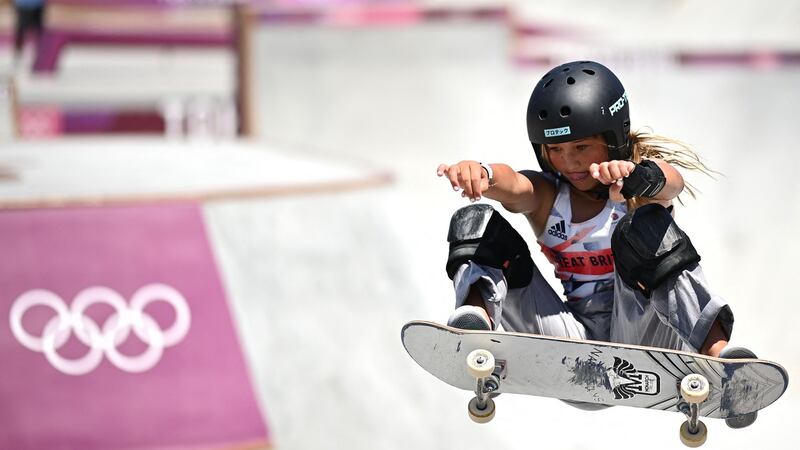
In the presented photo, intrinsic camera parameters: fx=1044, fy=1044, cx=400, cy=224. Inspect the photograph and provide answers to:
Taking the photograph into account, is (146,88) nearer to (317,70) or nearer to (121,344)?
(317,70)

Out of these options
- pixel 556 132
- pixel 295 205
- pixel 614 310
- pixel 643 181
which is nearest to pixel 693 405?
pixel 614 310

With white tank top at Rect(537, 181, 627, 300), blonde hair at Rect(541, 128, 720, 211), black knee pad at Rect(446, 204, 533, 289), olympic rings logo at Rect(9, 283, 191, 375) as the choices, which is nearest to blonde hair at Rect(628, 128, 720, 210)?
blonde hair at Rect(541, 128, 720, 211)

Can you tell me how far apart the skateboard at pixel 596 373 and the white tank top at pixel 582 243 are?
54cm

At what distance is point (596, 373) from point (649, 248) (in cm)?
71

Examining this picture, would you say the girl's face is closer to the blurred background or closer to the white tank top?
the white tank top

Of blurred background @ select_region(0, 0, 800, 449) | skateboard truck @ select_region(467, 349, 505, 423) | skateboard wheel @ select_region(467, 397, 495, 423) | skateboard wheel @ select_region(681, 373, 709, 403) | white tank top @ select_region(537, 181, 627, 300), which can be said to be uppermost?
white tank top @ select_region(537, 181, 627, 300)

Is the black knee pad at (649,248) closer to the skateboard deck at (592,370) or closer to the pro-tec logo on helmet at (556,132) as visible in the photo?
the skateboard deck at (592,370)

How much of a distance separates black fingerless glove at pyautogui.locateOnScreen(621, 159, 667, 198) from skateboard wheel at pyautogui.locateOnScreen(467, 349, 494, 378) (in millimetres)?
1029

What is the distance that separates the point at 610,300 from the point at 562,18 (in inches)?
900

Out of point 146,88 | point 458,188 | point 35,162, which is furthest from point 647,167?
point 146,88

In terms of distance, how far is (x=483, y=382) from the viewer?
5.19 metres

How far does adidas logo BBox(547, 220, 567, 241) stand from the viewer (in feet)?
18.2

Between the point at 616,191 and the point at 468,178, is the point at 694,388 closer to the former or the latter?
the point at 616,191

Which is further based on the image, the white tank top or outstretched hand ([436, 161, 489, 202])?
the white tank top
